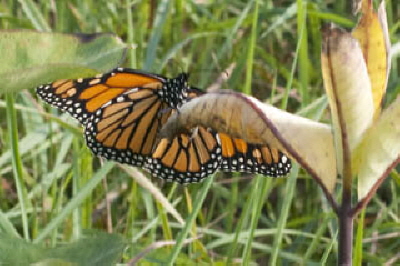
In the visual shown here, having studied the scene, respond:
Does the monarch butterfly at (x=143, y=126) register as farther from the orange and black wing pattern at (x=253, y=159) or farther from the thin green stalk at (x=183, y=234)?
the thin green stalk at (x=183, y=234)

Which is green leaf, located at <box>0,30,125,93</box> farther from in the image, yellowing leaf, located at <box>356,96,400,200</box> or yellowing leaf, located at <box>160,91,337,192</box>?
yellowing leaf, located at <box>356,96,400,200</box>

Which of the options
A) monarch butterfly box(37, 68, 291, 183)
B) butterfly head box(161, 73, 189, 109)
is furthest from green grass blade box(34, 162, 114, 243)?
butterfly head box(161, 73, 189, 109)

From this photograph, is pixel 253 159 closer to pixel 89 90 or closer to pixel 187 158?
pixel 187 158

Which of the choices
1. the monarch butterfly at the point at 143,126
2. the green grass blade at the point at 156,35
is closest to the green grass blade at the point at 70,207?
the monarch butterfly at the point at 143,126

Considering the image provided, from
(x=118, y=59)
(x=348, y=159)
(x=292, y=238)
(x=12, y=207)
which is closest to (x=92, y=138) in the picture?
(x=12, y=207)

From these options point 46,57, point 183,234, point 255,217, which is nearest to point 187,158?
point 255,217

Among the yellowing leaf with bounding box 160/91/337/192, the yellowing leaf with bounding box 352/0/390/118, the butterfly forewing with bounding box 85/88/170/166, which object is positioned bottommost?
the butterfly forewing with bounding box 85/88/170/166
